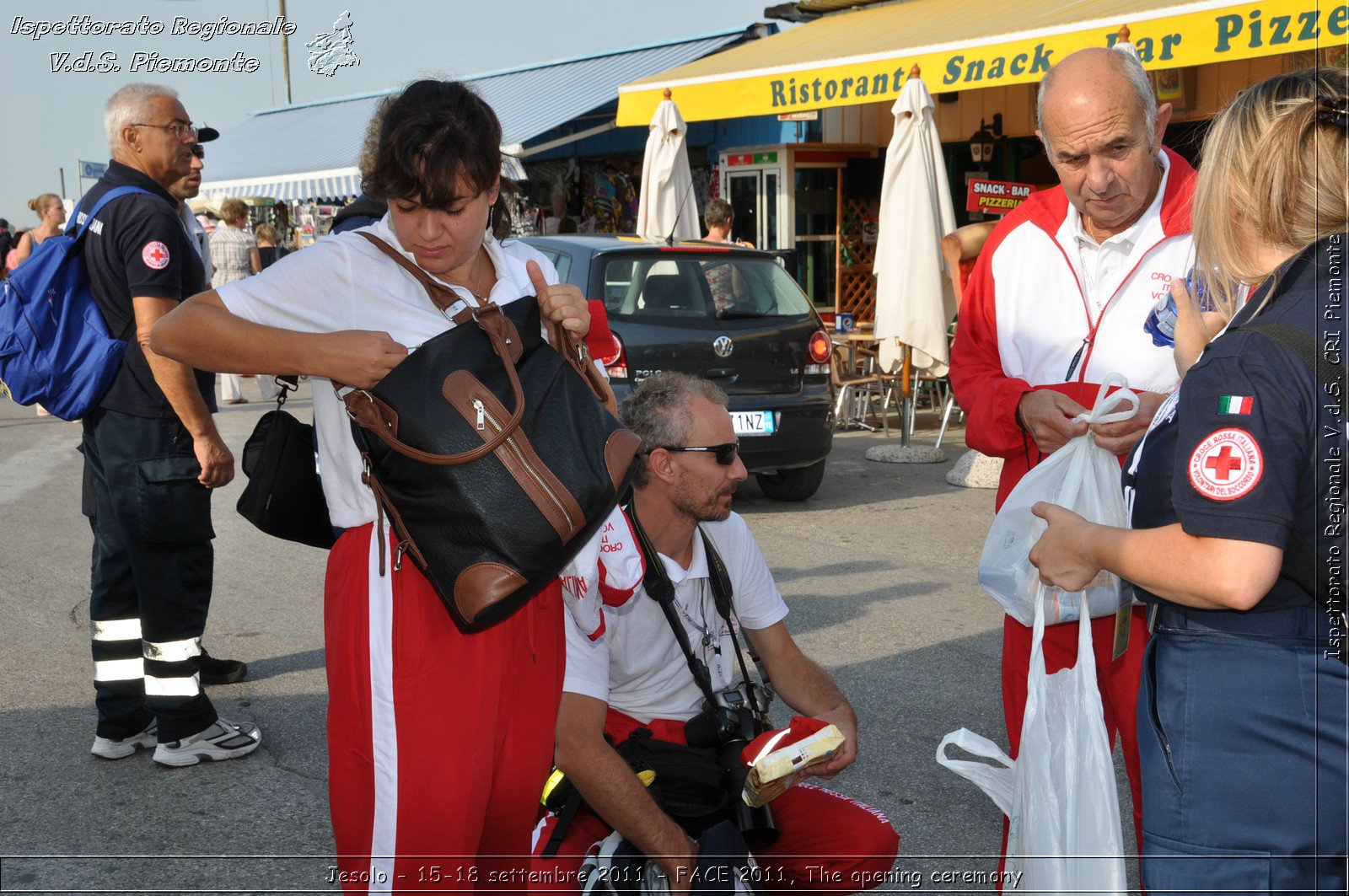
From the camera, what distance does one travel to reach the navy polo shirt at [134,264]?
3.84 metres

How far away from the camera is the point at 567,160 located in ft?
58.0

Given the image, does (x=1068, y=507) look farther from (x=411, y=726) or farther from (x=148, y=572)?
(x=148, y=572)

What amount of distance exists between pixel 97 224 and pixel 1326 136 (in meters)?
3.53

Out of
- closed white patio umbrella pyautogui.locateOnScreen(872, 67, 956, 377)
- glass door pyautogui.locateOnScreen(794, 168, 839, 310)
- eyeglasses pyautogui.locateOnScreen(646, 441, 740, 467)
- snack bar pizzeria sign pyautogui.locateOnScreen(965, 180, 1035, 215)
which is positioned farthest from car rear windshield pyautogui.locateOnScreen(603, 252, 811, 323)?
Answer: glass door pyautogui.locateOnScreen(794, 168, 839, 310)

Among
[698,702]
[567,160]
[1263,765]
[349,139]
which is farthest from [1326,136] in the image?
[349,139]

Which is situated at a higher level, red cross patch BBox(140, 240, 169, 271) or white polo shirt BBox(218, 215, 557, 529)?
red cross patch BBox(140, 240, 169, 271)

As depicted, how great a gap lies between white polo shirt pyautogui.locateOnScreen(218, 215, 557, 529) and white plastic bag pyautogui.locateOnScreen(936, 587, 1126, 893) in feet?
4.06

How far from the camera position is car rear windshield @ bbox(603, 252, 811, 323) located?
7785 mm

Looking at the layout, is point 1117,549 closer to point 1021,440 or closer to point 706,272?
point 1021,440

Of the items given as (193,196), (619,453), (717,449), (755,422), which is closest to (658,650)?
(717,449)

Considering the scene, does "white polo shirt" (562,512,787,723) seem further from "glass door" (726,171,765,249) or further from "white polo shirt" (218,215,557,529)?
"glass door" (726,171,765,249)

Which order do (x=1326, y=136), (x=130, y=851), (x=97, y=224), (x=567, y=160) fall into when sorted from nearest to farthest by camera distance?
(x=1326, y=136) → (x=130, y=851) → (x=97, y=224) → (x=567, y=160)

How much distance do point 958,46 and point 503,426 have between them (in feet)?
27.7

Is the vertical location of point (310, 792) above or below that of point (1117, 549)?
below
